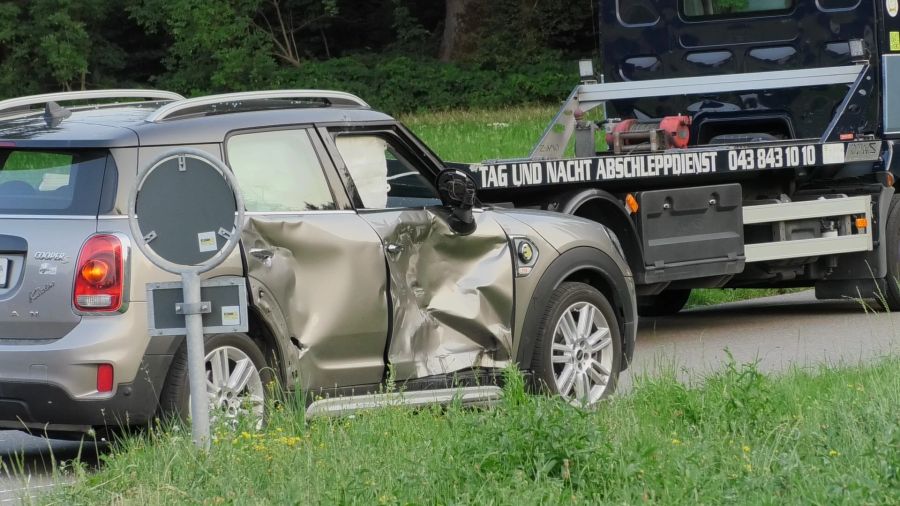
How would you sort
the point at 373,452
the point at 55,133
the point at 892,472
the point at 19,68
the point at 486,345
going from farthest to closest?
1. the point at 19,68
2. the point at 486,345
3. the point at 55,133
4. the point at 373,452
5. the point at 892,472

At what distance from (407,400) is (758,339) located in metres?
5.21

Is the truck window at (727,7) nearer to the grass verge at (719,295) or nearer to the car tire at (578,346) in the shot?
the grass verge at (719,295)

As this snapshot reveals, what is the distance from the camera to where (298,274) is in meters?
7.24

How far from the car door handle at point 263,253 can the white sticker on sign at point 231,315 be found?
1.23 m

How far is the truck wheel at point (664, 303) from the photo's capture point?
14008 millimetres

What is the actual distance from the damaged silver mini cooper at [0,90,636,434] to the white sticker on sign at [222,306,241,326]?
2.40 ft

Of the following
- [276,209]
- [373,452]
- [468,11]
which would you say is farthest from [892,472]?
[468,11]

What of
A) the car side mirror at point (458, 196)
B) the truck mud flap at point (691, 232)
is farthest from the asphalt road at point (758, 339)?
the car side mirror at point (458, 196)

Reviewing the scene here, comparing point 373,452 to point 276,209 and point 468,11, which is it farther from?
point 468,11

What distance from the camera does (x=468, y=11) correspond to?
44656 mm

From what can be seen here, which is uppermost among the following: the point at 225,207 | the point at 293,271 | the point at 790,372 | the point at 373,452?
the point at 225,207

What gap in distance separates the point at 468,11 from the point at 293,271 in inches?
1499

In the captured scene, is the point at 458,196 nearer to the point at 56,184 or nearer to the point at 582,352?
the point at 582,352

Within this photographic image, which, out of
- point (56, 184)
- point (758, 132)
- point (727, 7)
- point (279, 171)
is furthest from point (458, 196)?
point (727, 7)
